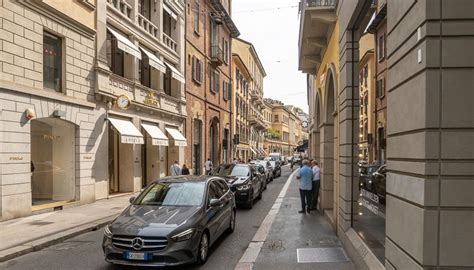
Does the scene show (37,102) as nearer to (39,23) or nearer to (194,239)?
(39,23)

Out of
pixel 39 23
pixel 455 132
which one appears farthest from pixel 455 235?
pixel 39 23

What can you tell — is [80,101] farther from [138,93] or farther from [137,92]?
[138,93]

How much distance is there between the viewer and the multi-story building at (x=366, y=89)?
8.22m

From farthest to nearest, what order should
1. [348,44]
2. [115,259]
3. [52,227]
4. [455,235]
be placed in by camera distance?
1. [52,227]
2. [348,44]
3. [115,259]
4. [455,235]

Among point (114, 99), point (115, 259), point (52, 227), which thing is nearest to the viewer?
point (115, 259)

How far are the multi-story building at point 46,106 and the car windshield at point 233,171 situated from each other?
5.10 metres

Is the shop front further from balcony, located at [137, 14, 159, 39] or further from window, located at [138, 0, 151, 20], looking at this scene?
window, located at [138, 0, 151, 20]

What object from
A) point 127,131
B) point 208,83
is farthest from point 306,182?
point 208,83

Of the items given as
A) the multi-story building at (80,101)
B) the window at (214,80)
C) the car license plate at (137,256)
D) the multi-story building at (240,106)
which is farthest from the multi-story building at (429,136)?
the multi-story building at (240,106)

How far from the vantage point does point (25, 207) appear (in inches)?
498

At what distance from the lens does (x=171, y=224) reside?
7195 millimetres

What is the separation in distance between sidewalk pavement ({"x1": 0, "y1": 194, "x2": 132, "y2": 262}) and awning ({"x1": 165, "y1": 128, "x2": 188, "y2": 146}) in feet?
31.0

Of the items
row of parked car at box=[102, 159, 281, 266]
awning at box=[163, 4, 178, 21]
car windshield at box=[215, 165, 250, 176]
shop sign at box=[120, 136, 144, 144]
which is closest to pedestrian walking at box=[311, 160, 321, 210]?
car windshield at box=[215, 165, 250, 176]

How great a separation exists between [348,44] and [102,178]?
12299 mm
